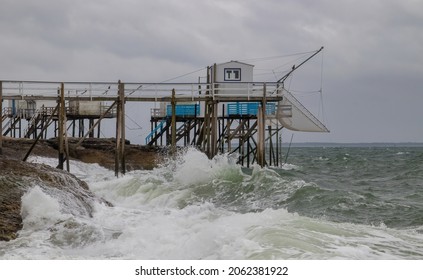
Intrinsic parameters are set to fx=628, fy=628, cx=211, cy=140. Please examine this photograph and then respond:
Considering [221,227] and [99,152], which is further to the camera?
[99,152]

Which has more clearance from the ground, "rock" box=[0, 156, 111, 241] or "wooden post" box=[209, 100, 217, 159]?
"wooden post" box=[209, 100, 217, 159]

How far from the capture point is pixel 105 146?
3278cm

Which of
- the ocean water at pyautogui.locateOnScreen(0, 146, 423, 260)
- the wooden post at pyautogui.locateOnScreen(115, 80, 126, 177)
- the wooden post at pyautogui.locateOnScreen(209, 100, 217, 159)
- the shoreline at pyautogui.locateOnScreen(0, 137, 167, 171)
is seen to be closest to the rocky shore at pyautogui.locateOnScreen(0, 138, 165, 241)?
the ocean water at pyautogui.locateOnScreen(0, 146, 423, 260)

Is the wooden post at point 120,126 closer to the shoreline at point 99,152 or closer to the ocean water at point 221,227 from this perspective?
the shoreline at point 99,152

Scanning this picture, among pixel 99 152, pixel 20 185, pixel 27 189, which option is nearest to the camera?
pixel 27 189

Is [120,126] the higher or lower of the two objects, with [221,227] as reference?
higher

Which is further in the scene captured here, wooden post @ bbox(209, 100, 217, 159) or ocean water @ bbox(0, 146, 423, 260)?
wooden post @ bbox(209, 100, 217, 159)

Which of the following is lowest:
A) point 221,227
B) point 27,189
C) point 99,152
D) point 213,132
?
point 221,227

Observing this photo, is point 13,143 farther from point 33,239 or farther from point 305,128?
point 33,239

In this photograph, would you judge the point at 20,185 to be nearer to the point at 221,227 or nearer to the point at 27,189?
the point at 27,189

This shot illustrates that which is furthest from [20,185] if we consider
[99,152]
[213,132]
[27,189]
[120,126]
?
[99,152]

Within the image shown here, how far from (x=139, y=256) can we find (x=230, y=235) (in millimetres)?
1647

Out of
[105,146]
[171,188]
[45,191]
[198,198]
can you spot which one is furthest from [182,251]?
[105,146]

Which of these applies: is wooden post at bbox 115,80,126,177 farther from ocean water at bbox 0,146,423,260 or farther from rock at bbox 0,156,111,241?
rock at bbox 0,156,111,241
